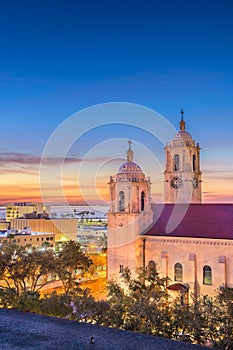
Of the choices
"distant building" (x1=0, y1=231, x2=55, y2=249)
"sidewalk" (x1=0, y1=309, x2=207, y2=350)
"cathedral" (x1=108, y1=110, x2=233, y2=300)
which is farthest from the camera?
"distant building" (x1=0, y1=231, x2=55, y2=249)

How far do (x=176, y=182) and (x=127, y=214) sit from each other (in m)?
17.7

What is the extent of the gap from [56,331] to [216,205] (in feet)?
97.5

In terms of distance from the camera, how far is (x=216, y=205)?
45281 millimetres

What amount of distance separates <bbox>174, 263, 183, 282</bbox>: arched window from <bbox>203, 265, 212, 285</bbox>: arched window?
2.77 m

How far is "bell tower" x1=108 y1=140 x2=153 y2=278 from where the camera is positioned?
47.3 metres

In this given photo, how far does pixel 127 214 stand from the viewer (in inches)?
1889

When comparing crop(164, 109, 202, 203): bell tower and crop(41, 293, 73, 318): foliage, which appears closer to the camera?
crop(41, 293, 73, 318): foliage

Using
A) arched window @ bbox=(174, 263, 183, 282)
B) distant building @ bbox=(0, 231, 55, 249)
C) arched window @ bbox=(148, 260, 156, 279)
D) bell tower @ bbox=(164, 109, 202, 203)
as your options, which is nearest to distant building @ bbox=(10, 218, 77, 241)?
distant building @ bbox=(0, 231, 55, 249)

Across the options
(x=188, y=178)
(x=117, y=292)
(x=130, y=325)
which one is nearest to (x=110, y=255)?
(x=117, y=292)

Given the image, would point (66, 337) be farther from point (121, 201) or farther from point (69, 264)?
point (121, 201)

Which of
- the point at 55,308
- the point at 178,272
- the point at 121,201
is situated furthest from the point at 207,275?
the point at 55,308

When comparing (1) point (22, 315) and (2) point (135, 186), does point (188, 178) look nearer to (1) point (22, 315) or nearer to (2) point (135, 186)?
(2) point (135, 186)

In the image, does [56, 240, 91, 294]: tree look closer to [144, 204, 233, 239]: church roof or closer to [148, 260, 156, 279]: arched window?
[148, 260, 156, 279]: arched window

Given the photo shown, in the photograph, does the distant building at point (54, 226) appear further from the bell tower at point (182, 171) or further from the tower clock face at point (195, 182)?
the tower clock face at point (195, 182)
